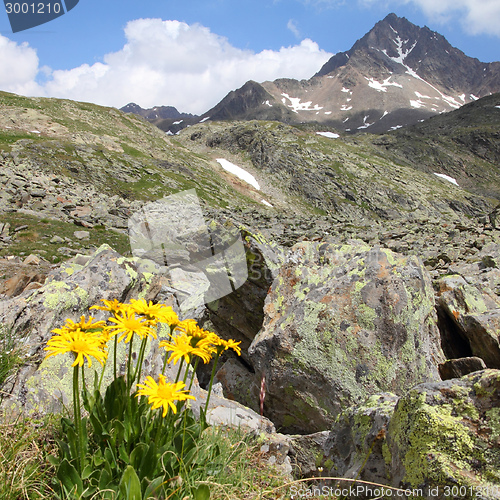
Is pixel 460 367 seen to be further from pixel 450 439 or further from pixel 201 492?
pixel 201 492

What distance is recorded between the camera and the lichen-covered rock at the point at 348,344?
599 cm

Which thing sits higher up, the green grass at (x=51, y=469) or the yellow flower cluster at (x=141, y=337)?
the yellow flower cluster at (x=141, y=337)

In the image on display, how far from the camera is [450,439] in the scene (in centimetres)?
313

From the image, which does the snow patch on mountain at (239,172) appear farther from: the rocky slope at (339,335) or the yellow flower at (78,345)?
the yellow flower at (78,345)

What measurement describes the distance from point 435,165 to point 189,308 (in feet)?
474

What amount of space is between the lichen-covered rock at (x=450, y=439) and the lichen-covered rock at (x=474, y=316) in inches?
157

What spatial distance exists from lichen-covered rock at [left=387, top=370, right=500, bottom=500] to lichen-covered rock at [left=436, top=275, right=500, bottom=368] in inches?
157

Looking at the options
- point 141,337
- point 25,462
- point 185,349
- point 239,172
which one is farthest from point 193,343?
point 239,172

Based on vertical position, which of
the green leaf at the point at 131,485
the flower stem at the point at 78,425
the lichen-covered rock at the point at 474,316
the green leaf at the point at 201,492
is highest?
the flower stem at the point at 78,425

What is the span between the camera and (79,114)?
7738cm

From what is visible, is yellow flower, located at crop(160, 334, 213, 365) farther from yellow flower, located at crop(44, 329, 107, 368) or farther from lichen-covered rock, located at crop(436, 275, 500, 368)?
lichen-covered rock, located at crop(436, 275, 500, 368)

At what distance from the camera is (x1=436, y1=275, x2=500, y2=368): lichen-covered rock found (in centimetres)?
666

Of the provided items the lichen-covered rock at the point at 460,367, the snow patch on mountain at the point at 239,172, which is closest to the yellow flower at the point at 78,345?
the lichen-covered rock at the point at 460,367

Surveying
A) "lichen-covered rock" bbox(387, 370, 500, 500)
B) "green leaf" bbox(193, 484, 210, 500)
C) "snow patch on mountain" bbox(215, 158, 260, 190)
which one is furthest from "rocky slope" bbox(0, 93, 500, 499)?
"snow patch on mountain" bbox(215, 158, 260, 190)
